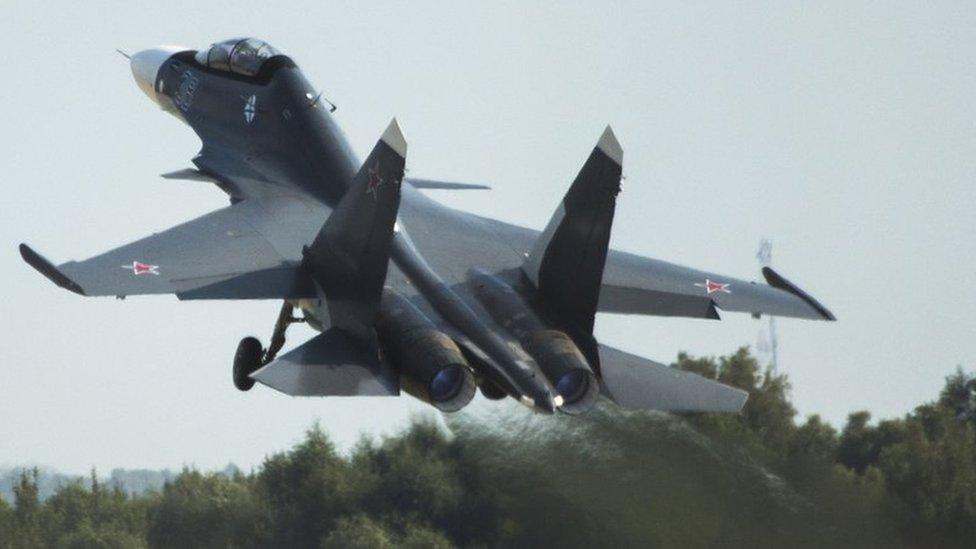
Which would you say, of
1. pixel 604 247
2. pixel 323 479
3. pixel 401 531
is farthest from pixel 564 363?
pixel 323 479

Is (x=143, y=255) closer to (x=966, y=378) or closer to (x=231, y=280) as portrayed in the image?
(x=231, y=280)

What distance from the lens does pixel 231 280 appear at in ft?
98.9

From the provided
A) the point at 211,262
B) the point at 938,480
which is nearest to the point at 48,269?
the point at 211,262

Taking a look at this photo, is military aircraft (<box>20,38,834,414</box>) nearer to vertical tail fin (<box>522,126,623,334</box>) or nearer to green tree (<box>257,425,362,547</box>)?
vertical tail fin (<box>522,126,623,334</box>)

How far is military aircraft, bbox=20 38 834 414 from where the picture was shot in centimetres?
2786

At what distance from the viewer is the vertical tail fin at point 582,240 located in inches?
1107

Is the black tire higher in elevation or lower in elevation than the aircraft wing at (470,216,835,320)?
lower

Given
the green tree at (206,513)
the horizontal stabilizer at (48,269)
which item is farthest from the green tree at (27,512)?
the horizontal stabilizer at (48,269)

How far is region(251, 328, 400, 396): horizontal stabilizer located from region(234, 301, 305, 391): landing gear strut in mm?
2967

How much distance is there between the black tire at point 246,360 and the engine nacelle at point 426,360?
3.39 metres

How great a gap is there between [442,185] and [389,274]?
4.45 m

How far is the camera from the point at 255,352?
31.4 m

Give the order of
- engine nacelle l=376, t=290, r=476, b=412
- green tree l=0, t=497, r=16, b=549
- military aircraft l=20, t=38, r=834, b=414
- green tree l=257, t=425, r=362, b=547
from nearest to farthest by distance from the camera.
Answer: engine nacelle l=376, t=290, r=476, b=412, military aircraft l=20, t=38, r=834, b=414, green tree l=257, t=425, r=362, b=547, green tree l=0, t=497, r=16, b=549

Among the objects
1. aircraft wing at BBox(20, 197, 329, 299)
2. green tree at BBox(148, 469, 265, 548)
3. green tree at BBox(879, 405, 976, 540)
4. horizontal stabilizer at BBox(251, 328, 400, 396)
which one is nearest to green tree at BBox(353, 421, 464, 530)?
green tree at BBox(148, 469, 265, 548)
